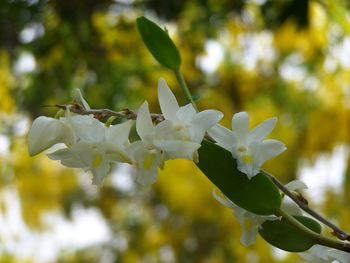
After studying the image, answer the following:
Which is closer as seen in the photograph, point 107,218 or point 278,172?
point 278,172

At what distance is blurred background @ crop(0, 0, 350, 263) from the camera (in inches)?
68.6

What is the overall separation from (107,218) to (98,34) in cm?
160

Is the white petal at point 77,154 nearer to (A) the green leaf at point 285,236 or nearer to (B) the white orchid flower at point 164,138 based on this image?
(B) the white orchid flower at point 164,138

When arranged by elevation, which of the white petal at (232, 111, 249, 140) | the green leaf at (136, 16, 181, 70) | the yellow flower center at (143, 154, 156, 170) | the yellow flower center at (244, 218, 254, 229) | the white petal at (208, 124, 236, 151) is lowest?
the yellow flower center at (244, 218, 254, 229)

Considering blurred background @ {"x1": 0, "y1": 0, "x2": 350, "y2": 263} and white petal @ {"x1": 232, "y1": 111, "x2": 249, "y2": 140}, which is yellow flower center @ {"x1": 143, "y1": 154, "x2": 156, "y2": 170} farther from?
blurred background @ {"x1": 0, "y1": 0, "x2": 350, "y2": 263}

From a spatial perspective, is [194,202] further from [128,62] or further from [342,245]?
[342,245]

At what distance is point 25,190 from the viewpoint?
2635 millimetres

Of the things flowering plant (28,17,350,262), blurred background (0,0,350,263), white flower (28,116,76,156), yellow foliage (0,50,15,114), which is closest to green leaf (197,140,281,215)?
flowering plant (28,17,350,262)

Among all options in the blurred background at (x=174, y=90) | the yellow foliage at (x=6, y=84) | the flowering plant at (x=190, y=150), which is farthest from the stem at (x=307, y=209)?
the yellow foliage at (x=6, y=84)

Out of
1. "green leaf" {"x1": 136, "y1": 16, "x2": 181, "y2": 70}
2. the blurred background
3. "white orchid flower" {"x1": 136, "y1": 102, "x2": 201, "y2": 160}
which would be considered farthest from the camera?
the blurred background

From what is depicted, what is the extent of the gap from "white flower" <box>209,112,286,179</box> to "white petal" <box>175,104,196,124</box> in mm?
20

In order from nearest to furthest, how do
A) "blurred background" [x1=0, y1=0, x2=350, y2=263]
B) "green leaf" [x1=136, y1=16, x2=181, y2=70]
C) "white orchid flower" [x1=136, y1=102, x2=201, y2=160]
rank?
"white orchid flower" [x1=136, y1=102, x2=201, y2=160] → "green leaf" [x1=136, y1=16, x2=181, y2=70] → "blurred background" [x1=0, y1=0, x2=350, y2=263]

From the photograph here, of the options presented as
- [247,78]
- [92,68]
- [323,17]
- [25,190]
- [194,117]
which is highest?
[323,17]

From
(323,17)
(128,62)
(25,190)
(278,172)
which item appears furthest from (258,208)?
(25,190)
